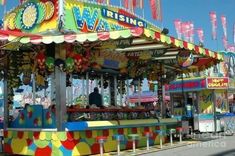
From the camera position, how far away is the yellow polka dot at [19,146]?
1397 cm

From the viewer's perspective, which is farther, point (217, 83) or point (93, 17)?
point (217, 83)

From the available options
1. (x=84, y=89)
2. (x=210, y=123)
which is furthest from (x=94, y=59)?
(x=210, y=123)

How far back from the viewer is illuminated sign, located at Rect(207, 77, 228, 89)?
24719 mm

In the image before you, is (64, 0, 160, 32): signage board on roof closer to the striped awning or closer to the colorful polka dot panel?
the striped awning

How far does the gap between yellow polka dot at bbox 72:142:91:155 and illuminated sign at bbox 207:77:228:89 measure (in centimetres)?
1268

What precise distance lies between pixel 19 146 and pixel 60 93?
104 inches

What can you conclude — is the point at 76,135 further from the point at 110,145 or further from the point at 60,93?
the point at 110,145

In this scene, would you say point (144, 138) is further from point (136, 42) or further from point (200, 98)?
point (200, 98)

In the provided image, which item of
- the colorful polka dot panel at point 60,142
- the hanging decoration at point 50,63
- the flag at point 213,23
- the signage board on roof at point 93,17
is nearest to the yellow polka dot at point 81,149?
the colorful polka dot panel at point 60,142

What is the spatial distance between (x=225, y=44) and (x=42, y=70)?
112 ft

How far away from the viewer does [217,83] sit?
24.9 m

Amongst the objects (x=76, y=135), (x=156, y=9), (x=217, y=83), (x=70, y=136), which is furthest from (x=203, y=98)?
(x=70, y=136)

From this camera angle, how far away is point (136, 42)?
1398 centimetres

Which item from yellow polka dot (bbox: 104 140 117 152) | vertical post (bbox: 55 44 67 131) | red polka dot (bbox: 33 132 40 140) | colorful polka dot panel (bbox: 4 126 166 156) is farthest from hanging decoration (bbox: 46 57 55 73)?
yellow polka dot (bbox: 104 140 117 152)
